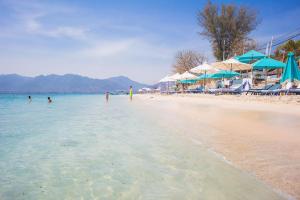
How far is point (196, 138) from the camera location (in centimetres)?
574

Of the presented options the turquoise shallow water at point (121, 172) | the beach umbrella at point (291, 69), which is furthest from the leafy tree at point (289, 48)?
the turquoise shallow water at point (121, 172)

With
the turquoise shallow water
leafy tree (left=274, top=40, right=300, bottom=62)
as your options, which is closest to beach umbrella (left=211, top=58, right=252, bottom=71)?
leafy tree (left=274, top=40, right=300, bottom=62)

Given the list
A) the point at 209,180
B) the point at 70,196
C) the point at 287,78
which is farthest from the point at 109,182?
the point at 287,78

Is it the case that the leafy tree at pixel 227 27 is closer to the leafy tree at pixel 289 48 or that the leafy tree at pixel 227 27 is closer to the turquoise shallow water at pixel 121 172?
the leafy tree at pixel 289 48

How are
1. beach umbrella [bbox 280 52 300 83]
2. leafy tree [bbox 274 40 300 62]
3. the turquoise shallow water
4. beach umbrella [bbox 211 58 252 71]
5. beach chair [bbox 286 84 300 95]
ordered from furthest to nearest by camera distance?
1. leafy tree [bbox 274 40 300 62]
2. beach umbrella [bbox 211 58 252 71]
3. beach umbrella [bbox 280 52 300 83]
4. beach chair [bbox 286 84 300 95]
5. the turquoise shallow water

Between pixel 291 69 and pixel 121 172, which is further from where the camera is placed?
pixel 291 69

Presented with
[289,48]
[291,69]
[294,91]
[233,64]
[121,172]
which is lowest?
[121,172]

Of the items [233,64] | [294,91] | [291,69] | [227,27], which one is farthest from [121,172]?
[227,27]

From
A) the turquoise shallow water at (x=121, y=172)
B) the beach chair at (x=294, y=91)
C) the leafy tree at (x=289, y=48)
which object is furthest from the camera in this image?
the leafy tree at (x=289, y=48)

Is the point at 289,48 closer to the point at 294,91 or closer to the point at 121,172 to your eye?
the point at 294,91

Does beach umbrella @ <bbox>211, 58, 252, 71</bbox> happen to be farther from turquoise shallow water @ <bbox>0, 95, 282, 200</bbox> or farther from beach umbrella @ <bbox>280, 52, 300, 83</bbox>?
turquoise shallow water @ <bbox>0, 95, 282, 200</bbox>

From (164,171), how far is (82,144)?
283cm

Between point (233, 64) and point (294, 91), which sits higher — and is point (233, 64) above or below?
above

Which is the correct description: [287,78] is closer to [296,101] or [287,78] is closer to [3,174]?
[296,101]
